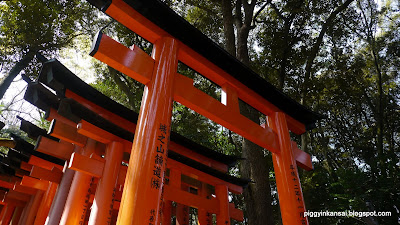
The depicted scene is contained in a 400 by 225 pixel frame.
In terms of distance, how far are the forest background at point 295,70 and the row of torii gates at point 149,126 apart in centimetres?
187

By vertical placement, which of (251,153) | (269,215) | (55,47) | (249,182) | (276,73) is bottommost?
(269,215)

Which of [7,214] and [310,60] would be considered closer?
[7,214]

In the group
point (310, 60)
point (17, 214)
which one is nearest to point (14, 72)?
point (17, 214)

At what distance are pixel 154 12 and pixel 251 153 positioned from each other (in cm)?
460

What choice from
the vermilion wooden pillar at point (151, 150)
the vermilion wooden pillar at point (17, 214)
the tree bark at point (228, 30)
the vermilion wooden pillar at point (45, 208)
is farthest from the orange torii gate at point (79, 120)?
the vermilion wooden pillar at point (17, 214)

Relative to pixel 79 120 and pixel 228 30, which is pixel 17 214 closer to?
pixel 79 120

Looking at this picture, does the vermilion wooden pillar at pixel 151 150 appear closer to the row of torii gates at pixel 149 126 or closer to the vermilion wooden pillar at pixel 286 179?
the row of torii gates at pixel 149 126

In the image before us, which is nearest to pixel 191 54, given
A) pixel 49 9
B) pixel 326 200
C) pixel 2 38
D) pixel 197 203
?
pixel 197 203

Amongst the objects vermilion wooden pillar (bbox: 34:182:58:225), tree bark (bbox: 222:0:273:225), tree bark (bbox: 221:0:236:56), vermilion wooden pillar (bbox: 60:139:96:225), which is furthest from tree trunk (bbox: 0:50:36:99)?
tree bark (bbox: 222:0:273:225)

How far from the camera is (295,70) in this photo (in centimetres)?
1209

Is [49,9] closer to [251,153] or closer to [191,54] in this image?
[191,54]

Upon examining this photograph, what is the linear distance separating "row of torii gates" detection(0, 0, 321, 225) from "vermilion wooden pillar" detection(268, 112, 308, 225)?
0.02m

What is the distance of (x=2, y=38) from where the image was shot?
7836mm

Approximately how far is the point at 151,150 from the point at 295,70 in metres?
11.0
